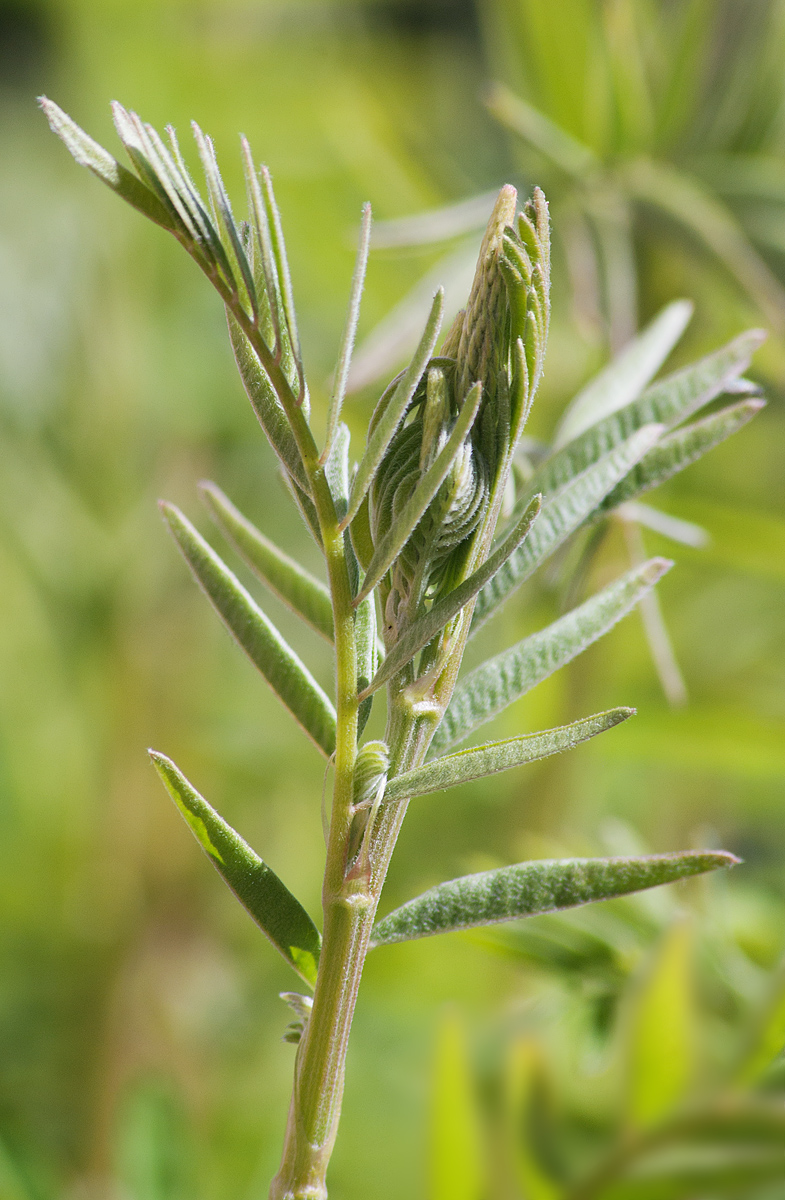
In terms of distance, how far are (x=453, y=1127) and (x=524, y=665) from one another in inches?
2.5

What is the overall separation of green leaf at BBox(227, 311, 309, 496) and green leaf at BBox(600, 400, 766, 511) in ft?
0.21

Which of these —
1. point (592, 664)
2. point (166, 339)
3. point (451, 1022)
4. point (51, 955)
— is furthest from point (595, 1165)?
point (166, 339)

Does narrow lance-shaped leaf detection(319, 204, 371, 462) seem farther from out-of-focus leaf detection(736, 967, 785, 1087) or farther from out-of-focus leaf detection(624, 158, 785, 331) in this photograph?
out-of-focus leaf detection(624, 158, 785, 331)

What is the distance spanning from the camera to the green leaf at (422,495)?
0.12 metres

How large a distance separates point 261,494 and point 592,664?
1.17 feet

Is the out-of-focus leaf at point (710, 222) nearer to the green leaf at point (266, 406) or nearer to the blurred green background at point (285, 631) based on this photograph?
the blurred green background at point (285, 631)

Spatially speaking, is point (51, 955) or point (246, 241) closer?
point (246, 241)

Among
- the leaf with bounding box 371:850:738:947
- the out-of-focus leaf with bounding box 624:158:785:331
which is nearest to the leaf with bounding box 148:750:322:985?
the leaf with bounding box 371:850:738:947

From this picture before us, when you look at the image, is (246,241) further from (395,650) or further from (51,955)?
(51,955)

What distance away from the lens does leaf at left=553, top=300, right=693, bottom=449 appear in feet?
0.66

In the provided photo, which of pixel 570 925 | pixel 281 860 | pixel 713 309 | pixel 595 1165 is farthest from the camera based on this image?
pixel 281 860

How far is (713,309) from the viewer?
1.41ft

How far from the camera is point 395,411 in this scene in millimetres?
135

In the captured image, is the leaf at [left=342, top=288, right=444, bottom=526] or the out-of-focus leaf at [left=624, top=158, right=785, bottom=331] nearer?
the leaf at [left=342, top=288, right=444, bottom=526]
